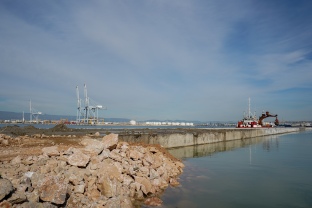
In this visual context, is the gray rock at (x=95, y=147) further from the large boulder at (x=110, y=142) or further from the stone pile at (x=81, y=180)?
the large boulder at (x=110, y=142)

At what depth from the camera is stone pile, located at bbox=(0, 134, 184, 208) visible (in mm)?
7789

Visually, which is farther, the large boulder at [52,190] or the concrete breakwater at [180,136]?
the concrete breakwater at [180,136]

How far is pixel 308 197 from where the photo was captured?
12289 mm

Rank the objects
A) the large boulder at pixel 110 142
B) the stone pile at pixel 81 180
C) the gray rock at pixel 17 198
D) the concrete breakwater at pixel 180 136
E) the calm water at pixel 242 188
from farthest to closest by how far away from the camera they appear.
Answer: the concrete breakwater at pixel 180 136 < the large boulder at pixel 110 142 < the calm water at pixel 242 188 < the stone pile at pixel 81 180 < the gray rock at pixel 17 198

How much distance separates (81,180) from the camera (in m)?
9.52

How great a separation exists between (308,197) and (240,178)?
4431 mm

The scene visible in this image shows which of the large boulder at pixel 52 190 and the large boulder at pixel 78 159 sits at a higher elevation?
the large boulder at pixel 78 159

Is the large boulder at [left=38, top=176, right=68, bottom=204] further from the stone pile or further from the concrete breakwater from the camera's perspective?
the concrete breakwater

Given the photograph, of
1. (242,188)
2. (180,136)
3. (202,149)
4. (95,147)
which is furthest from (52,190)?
(202,149)

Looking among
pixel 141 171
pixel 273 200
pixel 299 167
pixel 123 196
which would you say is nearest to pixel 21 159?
pixel 123 196

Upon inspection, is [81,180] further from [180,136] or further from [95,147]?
[180,136]

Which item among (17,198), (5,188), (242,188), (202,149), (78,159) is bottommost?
(202,149)


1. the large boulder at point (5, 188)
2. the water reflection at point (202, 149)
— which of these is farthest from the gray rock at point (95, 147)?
the water reflection at point (202, 149)

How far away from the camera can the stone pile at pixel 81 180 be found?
7789 millimetres
